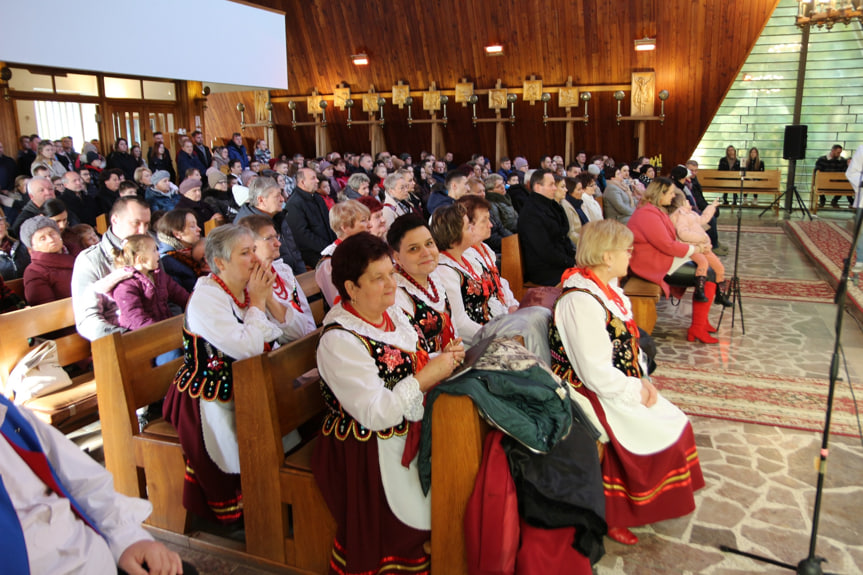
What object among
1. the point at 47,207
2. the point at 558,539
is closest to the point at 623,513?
the point at 558,539

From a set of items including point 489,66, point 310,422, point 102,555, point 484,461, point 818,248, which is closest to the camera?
point 102,555

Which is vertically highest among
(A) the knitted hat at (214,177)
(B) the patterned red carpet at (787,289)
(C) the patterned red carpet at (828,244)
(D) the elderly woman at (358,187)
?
(A) the knitted hat at (214,177)

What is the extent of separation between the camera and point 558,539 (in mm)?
2059

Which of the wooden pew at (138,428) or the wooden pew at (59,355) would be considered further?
the wooden pew at (59,355)

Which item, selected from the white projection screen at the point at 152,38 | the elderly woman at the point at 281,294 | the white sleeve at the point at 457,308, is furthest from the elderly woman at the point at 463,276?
the white projection screen at the point at 152,38

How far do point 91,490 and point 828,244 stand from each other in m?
9.53

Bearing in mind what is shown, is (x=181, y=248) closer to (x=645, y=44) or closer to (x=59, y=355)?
(x=59, y=355)

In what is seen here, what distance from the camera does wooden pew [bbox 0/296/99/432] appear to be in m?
2.96

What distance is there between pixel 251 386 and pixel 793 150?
1216 centimetres

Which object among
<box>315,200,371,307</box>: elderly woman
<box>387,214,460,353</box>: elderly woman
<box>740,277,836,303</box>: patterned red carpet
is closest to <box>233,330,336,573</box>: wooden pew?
<box>387,214,460,353</box>: elderly woman

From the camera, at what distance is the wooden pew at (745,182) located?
13289mm

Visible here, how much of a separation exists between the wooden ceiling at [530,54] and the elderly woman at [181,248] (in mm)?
10751

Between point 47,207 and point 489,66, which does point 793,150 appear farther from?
point 47,207

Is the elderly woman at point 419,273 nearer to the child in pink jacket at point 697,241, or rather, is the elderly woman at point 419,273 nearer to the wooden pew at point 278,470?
the wooden pew at point 278,470
